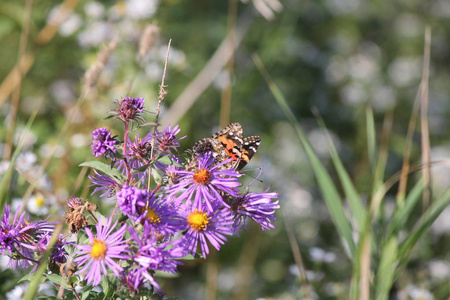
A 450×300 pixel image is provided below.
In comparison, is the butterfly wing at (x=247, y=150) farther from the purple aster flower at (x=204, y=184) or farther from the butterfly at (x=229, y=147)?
the purple aster flower at (x=204, y=184)

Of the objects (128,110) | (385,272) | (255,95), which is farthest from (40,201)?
(255,95)

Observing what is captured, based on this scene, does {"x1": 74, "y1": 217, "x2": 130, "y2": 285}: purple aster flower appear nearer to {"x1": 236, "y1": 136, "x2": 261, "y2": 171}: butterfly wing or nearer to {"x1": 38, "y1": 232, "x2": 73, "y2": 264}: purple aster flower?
{"x1": 38, "y1": 232, "x2": 73, "y2": 264}: purple aster flower

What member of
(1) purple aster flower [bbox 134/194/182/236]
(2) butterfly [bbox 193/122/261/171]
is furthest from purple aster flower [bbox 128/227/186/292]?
(2) butterfly [bbox 193/122/261/171]

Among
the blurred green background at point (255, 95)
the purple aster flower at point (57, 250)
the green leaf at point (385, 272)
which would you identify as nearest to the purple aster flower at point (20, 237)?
the purple aster flower at point (57, 250)

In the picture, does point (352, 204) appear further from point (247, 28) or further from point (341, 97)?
point (341, 97)

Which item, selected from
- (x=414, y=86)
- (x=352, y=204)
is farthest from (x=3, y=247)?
(x=414, y=86)

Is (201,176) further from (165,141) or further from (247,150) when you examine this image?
(247,150)
